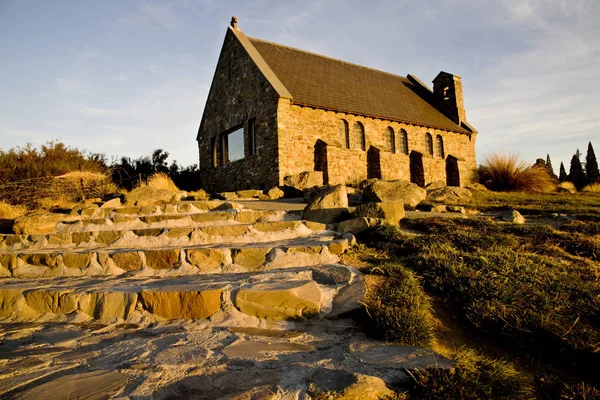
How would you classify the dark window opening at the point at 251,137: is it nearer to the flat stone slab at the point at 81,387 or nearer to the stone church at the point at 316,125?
the stone church at the point at 316,125

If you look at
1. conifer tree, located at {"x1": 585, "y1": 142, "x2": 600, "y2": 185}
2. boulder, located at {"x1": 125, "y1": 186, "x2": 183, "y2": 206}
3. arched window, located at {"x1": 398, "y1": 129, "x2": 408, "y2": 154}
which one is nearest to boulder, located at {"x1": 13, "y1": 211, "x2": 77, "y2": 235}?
boulder, located at {"x1": 125, "y1": 186, "x2": 183, "y2": 206}

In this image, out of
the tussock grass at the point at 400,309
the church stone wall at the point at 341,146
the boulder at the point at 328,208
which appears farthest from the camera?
the church stone wall at the point at 341,146

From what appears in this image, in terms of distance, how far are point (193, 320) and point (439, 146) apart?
65.1 ft

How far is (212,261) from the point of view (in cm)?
440

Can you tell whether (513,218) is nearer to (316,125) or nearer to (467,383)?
(467,383)

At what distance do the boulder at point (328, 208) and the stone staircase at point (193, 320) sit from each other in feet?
1.51

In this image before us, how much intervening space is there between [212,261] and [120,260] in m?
1.25

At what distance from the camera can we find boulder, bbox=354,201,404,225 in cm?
562

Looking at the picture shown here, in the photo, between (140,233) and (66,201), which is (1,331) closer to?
(140,233)

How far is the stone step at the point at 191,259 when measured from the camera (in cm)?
434

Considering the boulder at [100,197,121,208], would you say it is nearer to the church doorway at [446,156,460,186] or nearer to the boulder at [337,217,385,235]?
the boulder at [337,217,385,235]

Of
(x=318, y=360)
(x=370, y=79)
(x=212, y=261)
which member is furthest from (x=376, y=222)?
(x=370, y=79)

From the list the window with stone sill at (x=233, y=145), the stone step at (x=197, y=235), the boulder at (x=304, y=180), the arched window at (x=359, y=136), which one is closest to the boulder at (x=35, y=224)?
the stone step at (x=197, y=235)

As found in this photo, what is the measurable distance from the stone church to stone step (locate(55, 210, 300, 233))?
7086 millimetres
